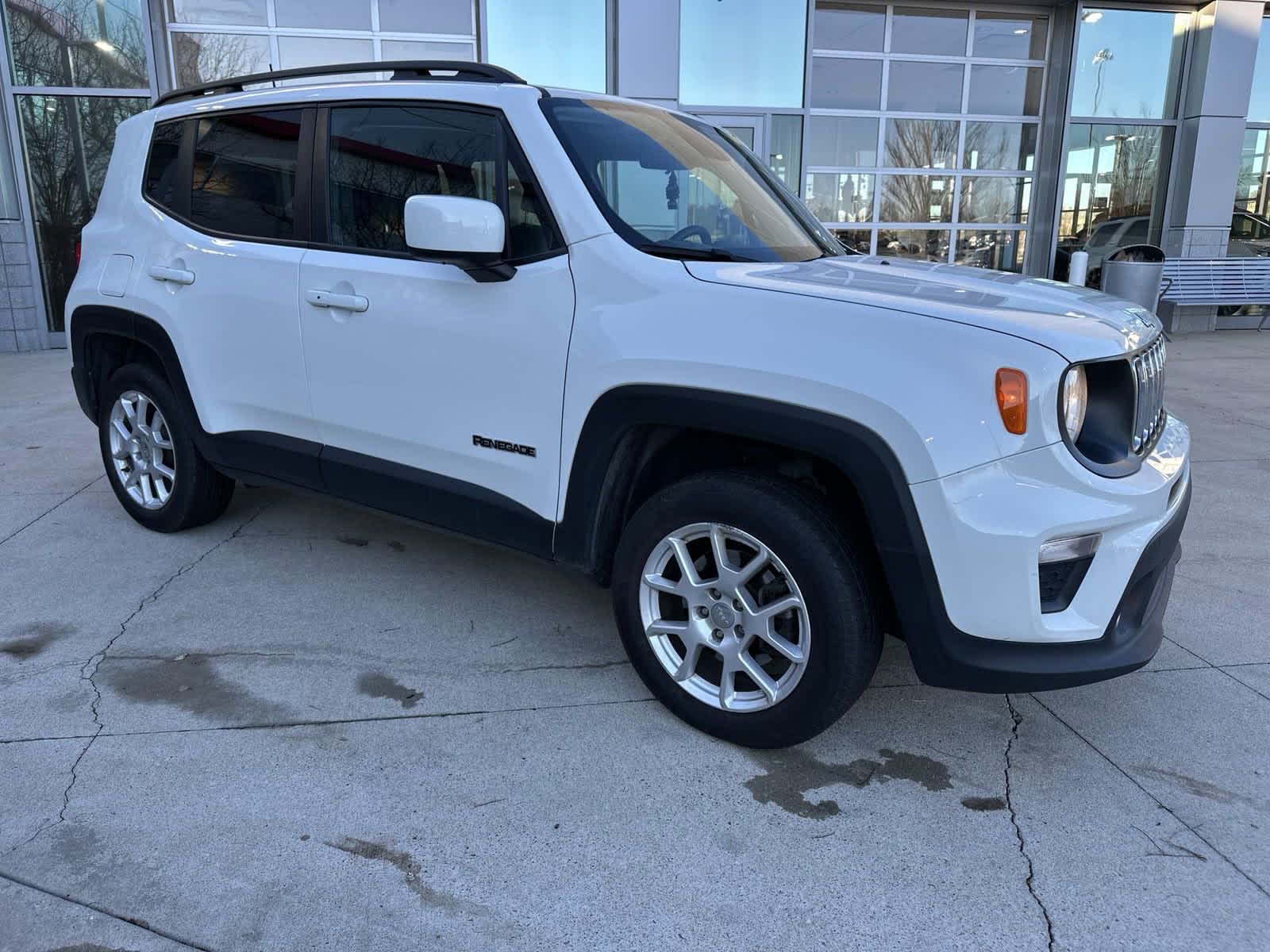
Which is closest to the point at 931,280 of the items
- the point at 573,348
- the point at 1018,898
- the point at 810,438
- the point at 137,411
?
the point at 810,438

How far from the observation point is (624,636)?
2.91 meters

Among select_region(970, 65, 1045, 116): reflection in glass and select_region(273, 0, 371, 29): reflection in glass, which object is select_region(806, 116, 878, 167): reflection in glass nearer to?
select_region(970, 65, 1045, 116): reflection in glass

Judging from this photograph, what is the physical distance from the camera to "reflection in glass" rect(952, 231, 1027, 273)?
43.6ft

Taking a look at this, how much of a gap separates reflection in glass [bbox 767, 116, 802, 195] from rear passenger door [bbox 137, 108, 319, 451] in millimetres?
8898

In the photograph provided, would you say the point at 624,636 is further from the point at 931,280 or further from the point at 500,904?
the point at 931,280

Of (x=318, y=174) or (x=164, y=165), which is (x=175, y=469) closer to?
(x=164, y=165)

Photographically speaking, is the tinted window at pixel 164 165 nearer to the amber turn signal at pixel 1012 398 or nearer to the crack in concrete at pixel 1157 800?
the amber turn signal at pixel 1012 398

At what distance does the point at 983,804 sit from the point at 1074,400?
43.3 inches

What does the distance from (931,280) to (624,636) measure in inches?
55.6

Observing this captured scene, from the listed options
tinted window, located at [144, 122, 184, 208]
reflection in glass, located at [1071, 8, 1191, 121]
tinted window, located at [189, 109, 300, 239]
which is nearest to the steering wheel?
tinted window, located at [189, 109, 300, 239]

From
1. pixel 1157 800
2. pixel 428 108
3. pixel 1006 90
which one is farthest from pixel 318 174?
pixel 1006 90

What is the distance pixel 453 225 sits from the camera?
2703mm

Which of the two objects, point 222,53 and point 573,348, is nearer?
point 573,348

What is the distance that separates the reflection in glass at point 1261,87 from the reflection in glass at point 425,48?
1063cm
